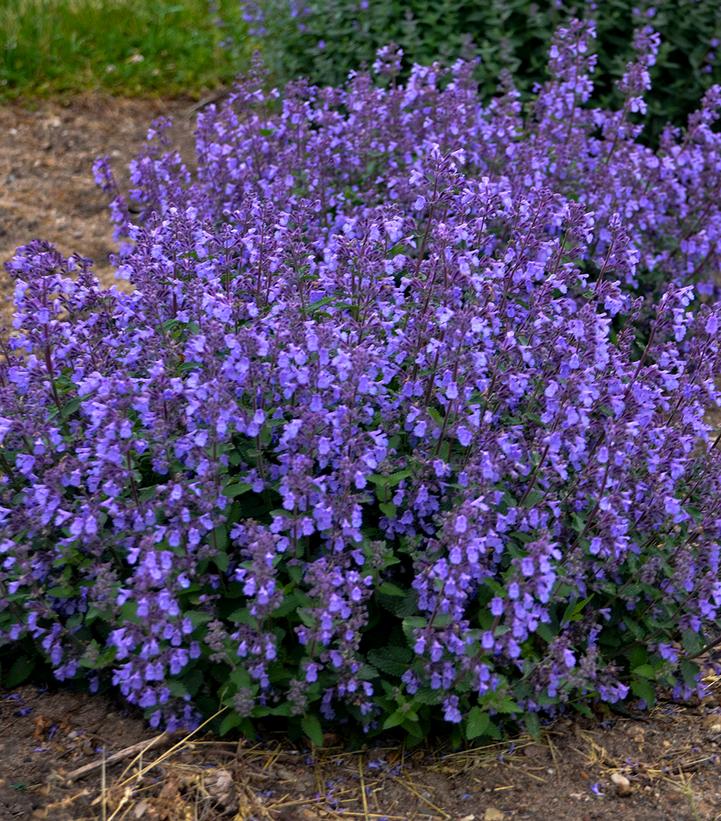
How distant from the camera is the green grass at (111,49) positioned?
8.66m

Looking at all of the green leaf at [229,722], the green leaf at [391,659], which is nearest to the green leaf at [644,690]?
the green leaf at [391,659]

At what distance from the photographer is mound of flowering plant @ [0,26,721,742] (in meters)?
3.03

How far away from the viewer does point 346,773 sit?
3.31 m

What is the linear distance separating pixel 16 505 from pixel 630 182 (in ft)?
11.7

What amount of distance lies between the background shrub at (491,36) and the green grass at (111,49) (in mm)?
1128

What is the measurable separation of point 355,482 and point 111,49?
23.4 feet

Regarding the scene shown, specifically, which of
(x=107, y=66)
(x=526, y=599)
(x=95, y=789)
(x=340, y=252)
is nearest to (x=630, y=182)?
(x=340, y=252)

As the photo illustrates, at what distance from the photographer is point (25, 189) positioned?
743 centimetres

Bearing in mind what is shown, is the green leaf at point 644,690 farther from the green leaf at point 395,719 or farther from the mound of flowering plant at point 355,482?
the green leaf at point 395,719

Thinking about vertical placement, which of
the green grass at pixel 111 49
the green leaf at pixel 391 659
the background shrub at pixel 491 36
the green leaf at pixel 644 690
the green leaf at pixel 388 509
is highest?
the background shrub at pixel 491 36

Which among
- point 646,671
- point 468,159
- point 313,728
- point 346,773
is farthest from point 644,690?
point 468,159

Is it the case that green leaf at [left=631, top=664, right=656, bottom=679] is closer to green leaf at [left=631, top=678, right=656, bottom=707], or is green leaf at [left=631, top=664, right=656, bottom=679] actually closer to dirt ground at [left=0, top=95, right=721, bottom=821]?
green leaf at [left=631, top=678, right=656, bottom=707]

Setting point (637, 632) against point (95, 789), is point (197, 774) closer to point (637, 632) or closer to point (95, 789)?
point (95, 789)

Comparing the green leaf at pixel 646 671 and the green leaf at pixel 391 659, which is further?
the green leaf at pixel 646 671
